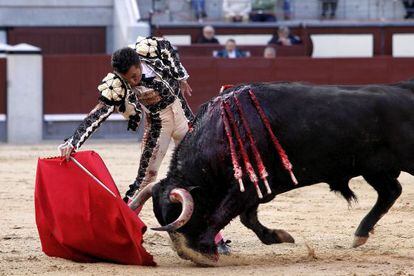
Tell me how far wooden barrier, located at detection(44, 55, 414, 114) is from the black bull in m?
8.80

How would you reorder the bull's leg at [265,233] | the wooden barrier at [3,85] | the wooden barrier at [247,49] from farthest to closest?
the wooden barrier at [247,49], the wooden barrier at [3,85], the bull's leg at [265,233]

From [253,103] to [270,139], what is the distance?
0.19m

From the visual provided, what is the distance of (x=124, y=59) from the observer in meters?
5.29

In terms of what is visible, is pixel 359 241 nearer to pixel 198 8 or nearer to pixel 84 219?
pixel 84 219

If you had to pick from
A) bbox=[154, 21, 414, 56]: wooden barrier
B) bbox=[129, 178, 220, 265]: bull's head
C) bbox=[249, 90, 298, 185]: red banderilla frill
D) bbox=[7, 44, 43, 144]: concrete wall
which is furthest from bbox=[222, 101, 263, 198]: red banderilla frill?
bbox=[154, 21, 414, 56]: wooden barrier

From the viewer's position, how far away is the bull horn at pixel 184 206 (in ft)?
16.7

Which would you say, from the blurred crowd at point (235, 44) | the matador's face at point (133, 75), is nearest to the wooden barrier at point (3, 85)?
the blurred crowd at point (235, 44)

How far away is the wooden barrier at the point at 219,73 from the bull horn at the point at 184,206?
902cm

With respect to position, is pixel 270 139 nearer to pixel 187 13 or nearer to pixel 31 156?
pixel 31 156

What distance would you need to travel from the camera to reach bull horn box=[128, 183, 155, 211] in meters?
5.45

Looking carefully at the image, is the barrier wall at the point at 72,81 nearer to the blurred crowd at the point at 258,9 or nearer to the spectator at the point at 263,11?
the blurred crowd at the point at 258,9

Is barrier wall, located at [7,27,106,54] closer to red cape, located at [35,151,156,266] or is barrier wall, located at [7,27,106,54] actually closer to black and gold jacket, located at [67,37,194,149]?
black and gold jacket, located at [67,37,194,149]

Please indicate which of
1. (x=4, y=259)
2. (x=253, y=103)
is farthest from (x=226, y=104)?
(x=4, y=259)

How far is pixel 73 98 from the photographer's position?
46.8 feet
